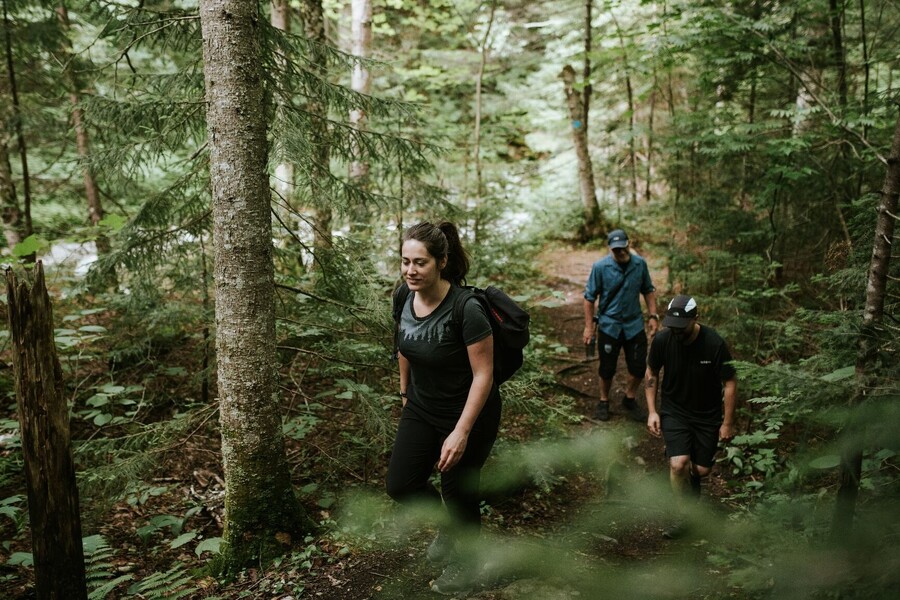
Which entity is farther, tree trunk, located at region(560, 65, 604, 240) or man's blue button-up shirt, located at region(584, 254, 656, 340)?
tree trunk, located at region(560, 65, 604, 240)

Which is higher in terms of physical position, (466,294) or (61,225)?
(61,225)

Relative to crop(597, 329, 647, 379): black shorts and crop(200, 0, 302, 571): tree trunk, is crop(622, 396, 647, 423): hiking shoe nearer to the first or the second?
crop(597, 329, 647, 379): black shorts

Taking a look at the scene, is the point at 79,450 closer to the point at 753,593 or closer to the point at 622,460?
the point at 753,593

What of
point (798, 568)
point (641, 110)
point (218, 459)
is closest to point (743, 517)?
point (798, 568)

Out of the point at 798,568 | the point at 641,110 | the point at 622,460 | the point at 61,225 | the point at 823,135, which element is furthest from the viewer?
the point at 641,110

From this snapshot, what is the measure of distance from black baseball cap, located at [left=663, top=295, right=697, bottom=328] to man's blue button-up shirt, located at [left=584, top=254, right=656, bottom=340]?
1941 millimetres

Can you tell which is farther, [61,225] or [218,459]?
[61,225]

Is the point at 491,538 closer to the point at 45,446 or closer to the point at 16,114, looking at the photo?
the point at 45,446

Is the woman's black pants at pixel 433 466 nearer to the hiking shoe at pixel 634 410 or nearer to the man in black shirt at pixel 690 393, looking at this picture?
the man in black shirt at pixel 690 393

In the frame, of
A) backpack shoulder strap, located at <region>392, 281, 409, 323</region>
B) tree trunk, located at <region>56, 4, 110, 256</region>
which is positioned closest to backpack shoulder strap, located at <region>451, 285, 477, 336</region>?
backpack shoulder strap, located at <region>392, 281, 409, 323</region>

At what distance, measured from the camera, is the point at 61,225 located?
35.4 ft

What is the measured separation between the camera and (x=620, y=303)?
22.6 feet

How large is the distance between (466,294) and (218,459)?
4.18 meters

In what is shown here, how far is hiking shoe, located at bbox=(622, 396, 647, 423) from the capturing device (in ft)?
24.3
